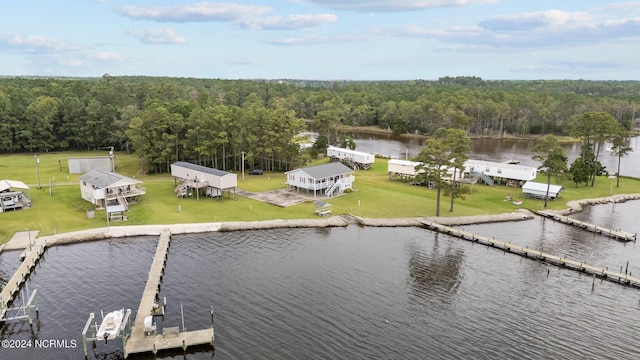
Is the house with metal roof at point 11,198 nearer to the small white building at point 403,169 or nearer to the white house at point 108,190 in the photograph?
the white house at point 108,190

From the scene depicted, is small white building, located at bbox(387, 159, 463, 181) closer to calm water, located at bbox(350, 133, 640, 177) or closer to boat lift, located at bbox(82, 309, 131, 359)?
calm water, located at bbox(350, 133, 640, 177)

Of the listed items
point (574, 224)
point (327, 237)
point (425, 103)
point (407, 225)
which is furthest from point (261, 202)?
point (425, 103)

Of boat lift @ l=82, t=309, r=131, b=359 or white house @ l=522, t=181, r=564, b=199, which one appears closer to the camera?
boat lift @ l=82, t=309, r=131, b=359

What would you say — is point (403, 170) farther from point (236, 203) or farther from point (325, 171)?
point (236, 203)

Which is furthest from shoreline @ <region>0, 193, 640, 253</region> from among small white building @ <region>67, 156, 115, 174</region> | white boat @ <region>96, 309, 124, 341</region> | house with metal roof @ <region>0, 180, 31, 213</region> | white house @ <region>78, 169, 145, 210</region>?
small white building @ <region>67, 156, 115, 174</region>

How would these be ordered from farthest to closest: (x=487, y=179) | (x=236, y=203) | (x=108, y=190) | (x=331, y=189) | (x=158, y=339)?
(x=487, y=179) → (x=331, y=189) → (x=236, y=203) → (x=108, y=190) → (x=158, y=339)

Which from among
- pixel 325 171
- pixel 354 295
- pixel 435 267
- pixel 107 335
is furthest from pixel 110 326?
pixel 325 171
